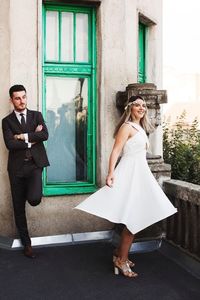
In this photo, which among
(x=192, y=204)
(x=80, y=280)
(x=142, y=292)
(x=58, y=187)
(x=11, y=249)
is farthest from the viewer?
(x=58, y=187)

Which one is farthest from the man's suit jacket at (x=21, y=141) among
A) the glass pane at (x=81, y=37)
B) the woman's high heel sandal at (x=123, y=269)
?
the woman's high heel sandal at (x=123, y=269)

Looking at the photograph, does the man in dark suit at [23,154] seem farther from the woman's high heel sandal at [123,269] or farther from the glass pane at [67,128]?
the woman's high heel sandal at [123,269]

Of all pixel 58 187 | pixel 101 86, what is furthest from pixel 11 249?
pixel 101 86

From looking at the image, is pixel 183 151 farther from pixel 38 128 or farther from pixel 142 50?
pixel 38 128

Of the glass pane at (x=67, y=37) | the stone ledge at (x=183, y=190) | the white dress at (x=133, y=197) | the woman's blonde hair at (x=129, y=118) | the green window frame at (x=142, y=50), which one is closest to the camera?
the white dress at (x=133, y=197)

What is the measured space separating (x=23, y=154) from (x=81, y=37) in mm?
2217

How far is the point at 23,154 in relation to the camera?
533cm

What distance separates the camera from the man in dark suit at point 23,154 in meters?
5.28

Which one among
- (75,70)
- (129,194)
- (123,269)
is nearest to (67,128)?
(75,70)

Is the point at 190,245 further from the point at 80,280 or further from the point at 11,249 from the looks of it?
the point at 11,249

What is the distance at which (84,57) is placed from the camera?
635 cm

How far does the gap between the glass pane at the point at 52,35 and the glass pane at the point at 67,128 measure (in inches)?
14.7

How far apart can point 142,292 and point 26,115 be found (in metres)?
2.69

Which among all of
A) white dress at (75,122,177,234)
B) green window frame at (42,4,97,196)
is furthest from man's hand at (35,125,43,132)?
white dress at (75,122,177,234)
